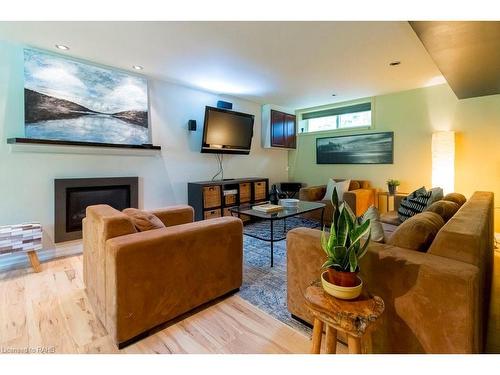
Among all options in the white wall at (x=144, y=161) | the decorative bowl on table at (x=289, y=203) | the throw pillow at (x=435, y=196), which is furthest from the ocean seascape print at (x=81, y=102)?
the throw pillow at (x=435, y=196)

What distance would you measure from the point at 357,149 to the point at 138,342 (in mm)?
4620

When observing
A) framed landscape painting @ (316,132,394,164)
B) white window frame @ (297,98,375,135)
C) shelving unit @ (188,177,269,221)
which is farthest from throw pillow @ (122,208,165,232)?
white window frame @ (297,98,375,135)

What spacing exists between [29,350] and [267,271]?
1782 millimetres

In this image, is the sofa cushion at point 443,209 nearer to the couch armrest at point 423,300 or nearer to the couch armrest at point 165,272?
the couch armrest at point 423,300

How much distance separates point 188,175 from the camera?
13.4ft

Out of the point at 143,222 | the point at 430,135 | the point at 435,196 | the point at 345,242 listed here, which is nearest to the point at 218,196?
the point at 143,222

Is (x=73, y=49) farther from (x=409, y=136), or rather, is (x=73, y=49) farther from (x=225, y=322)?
(x=409, y=136)

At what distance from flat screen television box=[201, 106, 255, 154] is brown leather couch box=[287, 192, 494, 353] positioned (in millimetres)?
3241

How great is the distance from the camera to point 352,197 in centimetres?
398

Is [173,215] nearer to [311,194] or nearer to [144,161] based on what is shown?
[144,161]

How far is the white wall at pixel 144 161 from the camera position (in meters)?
2.57

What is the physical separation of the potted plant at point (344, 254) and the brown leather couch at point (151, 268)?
0.92m
